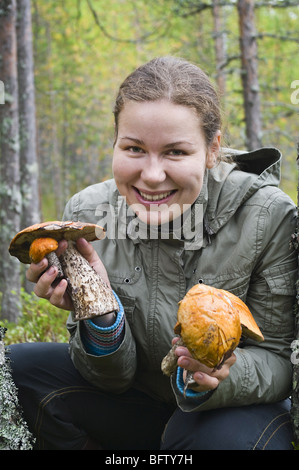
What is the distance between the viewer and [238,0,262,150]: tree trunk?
23.5 feet

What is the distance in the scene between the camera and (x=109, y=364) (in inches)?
93.3

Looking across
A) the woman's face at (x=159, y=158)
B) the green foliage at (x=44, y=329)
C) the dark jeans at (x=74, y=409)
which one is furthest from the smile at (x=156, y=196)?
the green foliage at (x=44, y=329)

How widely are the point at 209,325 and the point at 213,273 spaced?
74 centimetres

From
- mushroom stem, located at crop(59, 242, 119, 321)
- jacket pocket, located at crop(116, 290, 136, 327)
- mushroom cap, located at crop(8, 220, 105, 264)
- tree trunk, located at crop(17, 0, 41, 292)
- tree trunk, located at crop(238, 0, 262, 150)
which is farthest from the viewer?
tree trunk, located at crop(238, 0, 262, 150)

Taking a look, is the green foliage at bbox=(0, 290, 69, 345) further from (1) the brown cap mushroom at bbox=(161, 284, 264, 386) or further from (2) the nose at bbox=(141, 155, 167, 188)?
(1) the brown cap mushroom at bbox=(161, 284, 264, 386)

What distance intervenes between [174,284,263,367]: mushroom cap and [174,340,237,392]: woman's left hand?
0.08 m

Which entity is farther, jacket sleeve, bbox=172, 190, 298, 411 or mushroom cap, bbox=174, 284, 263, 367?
jacket sleeve, bbox=172, 190, 298, 411

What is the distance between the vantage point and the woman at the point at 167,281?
2.15 m

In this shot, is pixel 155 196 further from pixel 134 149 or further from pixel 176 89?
pixel 176 89

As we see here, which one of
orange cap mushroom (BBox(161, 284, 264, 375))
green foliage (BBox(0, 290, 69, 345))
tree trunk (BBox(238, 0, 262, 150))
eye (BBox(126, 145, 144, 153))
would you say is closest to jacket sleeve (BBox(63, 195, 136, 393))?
orange cap mushroom (BBox(161, 284, 264, 375))

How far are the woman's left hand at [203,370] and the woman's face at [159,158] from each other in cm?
77

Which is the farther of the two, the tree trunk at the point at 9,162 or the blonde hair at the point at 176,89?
the tree trunk at the point at 9,162

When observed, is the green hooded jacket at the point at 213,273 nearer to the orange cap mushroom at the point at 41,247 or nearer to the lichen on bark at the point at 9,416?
the lichen on bark at the point at 9,416
